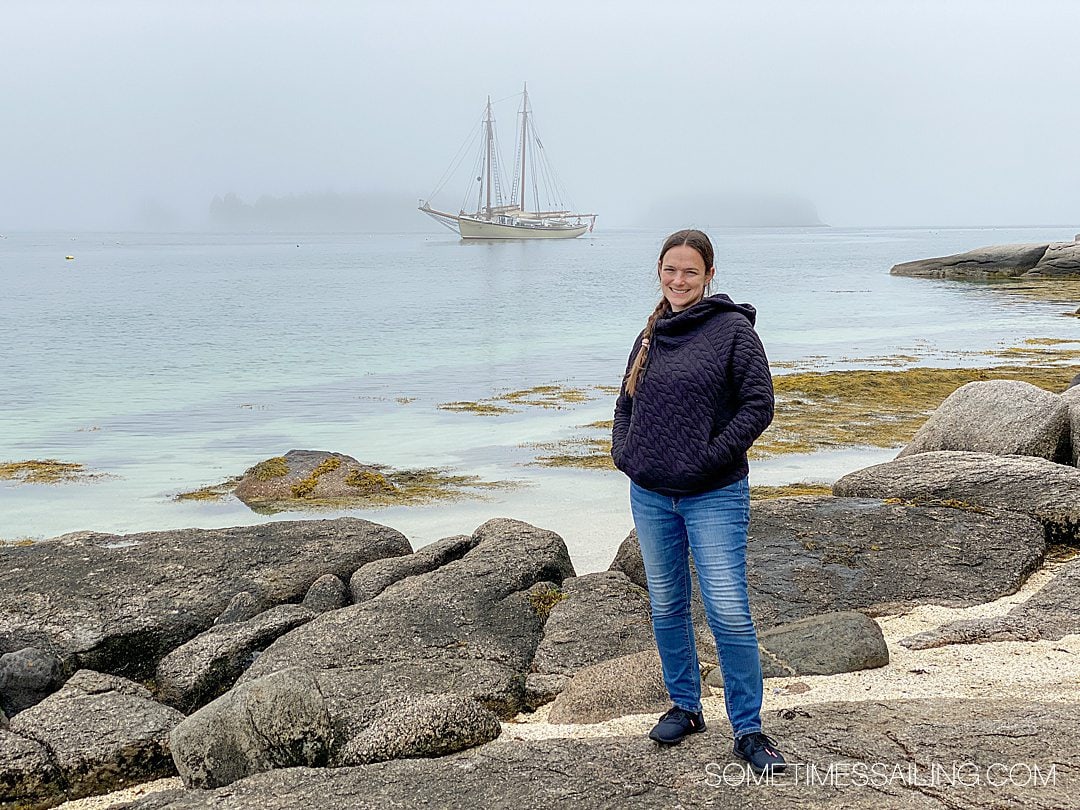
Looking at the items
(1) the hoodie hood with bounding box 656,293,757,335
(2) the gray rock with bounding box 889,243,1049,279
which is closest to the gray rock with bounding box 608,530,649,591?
(1) the hoodie hood with bounding box 656,293,757,335

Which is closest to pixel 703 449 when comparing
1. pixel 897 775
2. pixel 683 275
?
pixel 683 275

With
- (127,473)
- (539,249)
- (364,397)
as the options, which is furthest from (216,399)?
(539,249)

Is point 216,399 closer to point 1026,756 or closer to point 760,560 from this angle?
point 760,560

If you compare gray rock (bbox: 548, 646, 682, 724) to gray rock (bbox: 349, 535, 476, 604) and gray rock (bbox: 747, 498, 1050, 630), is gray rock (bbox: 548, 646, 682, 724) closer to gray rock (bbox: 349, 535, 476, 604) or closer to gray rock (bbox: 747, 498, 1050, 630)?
gray rock (bbox: 747, 498, 1050, 630)

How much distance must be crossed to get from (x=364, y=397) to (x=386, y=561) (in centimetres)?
1331

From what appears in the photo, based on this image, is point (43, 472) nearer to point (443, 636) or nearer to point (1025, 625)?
point (443, 636)

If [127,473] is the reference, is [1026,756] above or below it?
above

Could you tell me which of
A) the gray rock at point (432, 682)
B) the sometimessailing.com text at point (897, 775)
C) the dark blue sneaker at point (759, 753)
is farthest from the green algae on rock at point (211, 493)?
the sometimessailing.com text at point (897, 775)

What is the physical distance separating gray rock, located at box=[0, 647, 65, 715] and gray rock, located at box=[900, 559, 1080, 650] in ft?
16.4

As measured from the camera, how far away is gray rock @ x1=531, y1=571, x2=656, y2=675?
6059 millimetres

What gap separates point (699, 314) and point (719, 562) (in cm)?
97

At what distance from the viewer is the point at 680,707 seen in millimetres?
4344

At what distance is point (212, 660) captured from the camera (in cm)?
621

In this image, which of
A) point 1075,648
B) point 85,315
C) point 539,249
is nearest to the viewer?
point 1075,648
